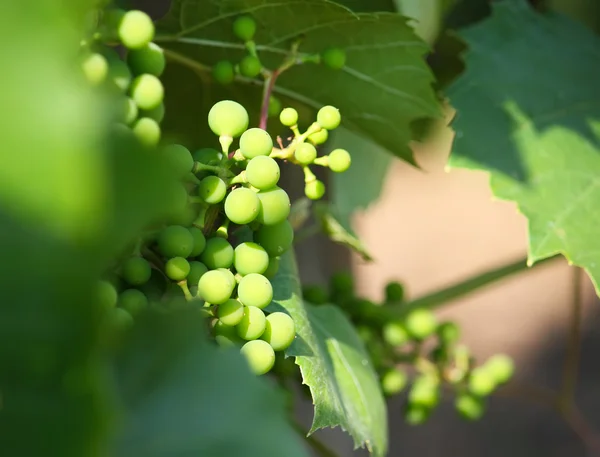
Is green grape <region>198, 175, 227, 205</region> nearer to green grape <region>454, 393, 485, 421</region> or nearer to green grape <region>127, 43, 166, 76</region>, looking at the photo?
green grape <region>127, 43, 166, 76</region>

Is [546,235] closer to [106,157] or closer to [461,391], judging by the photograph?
[461,391]

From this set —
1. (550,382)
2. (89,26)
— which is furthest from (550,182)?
(550,382)

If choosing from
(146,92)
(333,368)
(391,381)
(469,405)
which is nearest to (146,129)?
(146,92)

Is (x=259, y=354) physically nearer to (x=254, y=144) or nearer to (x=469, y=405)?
(x=254, y=144)

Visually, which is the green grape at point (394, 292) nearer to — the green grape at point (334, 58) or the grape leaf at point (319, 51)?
the grape leaf at point (319, 51)

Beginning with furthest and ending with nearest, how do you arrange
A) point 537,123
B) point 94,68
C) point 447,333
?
point 447,333
point 537,123
point 94,68

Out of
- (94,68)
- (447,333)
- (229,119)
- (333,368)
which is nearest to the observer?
(94,68)

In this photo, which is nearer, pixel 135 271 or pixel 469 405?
pixel 135 271

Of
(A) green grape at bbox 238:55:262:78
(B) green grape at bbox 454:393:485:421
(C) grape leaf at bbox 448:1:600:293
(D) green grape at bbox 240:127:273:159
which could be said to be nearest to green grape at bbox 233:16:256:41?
(A) green grape at bbox 238:55:262:78
